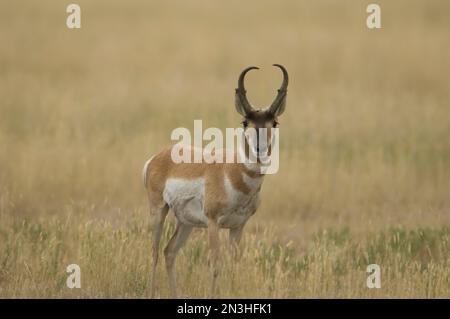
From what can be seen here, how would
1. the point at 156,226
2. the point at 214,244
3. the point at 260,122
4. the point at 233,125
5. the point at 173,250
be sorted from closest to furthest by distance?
the point at 260,122 < the point at 214,244 < the point at 156,226 < the point at 173,250 < the point at 233,125

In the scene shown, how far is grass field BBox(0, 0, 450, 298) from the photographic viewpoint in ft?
34.9

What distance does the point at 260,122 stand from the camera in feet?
28.7

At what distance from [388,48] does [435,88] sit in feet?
9.12

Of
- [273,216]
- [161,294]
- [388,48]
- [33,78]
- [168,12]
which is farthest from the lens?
[168,12]

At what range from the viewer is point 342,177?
628 inches

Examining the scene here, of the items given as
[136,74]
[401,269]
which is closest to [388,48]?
[136,74]

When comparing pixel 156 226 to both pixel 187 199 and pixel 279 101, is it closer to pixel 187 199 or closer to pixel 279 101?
pixel 187 199

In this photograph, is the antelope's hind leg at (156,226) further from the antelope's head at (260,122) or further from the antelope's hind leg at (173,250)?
the antelope's head at (260,122)

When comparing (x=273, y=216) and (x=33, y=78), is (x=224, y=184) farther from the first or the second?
(x=33, y=78)

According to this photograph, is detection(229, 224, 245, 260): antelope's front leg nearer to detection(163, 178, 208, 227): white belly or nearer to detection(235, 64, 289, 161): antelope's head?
detection(163, 178, 208, 227): white belly

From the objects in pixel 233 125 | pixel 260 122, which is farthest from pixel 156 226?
pixel 233 125

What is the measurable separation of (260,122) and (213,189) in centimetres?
89

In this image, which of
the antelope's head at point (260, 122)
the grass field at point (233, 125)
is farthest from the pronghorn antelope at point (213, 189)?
the grass field at point (233, 125)

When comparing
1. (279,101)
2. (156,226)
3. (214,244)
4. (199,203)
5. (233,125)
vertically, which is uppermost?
(233,125)
